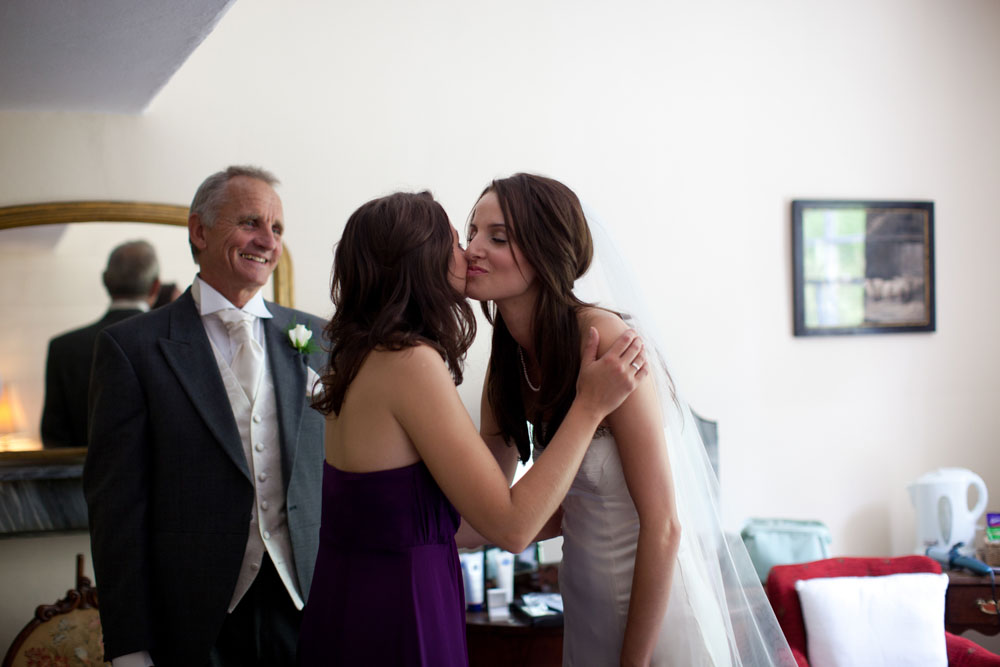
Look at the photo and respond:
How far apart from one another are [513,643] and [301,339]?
1.47m

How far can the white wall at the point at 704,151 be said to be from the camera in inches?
142

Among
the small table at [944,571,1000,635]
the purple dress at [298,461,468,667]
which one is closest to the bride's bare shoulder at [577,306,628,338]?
the purple dress at [298,461,468,667]

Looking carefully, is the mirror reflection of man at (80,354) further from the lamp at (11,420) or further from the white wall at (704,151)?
the white wall at (704,151)

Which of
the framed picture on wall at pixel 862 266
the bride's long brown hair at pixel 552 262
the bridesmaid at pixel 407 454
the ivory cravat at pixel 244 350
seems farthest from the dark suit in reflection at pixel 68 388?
the framed picture on wall at pixel 862 266

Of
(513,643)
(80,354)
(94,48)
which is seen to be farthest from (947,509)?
(94,48)

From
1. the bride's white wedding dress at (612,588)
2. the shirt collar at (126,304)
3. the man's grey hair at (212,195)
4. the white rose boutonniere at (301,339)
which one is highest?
the man's grey hair at (212,195)

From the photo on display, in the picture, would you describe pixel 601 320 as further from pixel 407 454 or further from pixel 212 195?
pixel 212 195

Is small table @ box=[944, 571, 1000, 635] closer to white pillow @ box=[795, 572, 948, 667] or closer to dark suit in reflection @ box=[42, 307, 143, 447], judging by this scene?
white pillow @ box=[795, 572, 948, 667]

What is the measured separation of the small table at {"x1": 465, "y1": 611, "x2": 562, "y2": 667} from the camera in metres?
3.04

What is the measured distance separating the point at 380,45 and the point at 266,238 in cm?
176

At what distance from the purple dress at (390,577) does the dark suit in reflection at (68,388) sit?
2.03 m

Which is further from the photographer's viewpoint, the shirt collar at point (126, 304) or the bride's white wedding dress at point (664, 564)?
the shirt collar at point (126, 304)

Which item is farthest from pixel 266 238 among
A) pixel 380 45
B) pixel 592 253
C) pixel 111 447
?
pixel 380 45

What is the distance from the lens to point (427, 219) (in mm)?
1725
